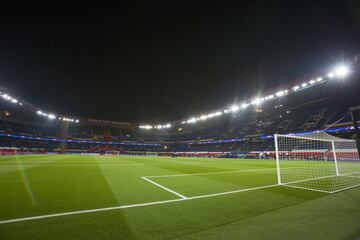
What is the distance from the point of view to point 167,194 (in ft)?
16.2

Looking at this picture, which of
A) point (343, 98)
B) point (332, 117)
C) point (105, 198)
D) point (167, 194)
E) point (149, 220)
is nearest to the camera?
point (149, 220)

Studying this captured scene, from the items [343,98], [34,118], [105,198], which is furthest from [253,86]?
[34,118]

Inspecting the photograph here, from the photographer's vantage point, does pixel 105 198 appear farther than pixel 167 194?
No

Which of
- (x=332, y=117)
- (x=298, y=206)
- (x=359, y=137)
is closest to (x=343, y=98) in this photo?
(x=332, y=117)

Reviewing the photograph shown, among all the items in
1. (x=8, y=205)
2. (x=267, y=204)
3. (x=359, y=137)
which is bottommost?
(x=8, y=205)

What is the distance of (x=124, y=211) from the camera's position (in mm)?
3455

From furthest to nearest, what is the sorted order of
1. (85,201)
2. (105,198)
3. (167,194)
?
(167,194) → (105,198) → (85,201)

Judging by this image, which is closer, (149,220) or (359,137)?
(149,220)

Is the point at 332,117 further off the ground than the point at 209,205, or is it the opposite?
the point at 332,117

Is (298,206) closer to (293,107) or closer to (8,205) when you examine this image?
(8,205)

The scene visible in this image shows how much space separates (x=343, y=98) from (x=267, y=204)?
151 feet

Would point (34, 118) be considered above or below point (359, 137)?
above

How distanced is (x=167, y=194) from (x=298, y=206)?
11.0 feet

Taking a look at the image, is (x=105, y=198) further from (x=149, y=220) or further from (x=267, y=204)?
(x=267, y=204)
